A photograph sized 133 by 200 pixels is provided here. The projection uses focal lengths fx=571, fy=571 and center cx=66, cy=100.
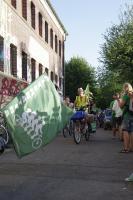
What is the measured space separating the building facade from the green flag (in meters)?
15.3

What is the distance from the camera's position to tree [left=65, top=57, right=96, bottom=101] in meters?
67.2

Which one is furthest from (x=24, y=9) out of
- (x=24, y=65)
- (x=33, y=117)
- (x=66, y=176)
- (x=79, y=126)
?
(x=33, y=117)

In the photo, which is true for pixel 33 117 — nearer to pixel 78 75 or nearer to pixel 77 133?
pixel 77 133

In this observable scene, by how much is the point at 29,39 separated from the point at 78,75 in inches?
1583

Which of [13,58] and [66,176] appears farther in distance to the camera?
[13,58]

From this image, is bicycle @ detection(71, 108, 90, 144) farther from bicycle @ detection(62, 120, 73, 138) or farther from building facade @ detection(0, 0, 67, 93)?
building facade @ detection(0, 0, 67, 93)

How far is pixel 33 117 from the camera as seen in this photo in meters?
8.07

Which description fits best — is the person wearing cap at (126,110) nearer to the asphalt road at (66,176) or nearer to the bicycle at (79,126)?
the asphalt road at (66,176)

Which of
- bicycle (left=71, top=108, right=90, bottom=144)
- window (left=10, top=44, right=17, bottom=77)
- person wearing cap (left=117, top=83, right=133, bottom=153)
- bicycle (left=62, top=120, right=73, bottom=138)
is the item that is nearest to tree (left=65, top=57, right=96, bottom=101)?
window (left=10, top=44, right=17, bottom=77)

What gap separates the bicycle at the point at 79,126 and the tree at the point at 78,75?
4685cm

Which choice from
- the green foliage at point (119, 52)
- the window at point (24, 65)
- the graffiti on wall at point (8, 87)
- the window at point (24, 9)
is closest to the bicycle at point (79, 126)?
the graffiti on wall at point (8, 87)

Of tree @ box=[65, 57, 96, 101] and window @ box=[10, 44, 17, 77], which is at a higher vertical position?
tree @ box=[65, 57, 96, 101]

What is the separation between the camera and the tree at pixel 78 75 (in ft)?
220

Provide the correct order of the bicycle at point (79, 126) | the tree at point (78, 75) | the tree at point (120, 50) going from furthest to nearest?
1. the tree at point (78, 75)
2. the tree at point (120, 50)
3. the bicycle at point (79, 126)
